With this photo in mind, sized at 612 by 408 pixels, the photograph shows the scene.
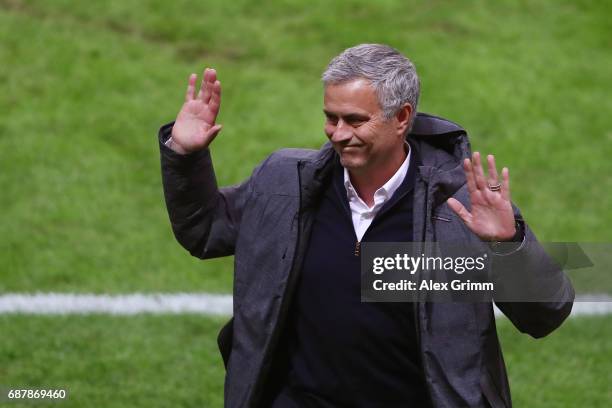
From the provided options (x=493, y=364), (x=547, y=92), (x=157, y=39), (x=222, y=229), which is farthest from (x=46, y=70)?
(x=493, y=364)

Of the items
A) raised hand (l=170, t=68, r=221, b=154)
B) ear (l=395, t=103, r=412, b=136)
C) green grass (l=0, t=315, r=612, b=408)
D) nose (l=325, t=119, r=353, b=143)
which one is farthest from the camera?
green grass (l=0, t=315, r=612, b=408)

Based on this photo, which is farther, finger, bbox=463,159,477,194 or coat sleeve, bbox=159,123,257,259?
coat sleeve, bbox=159,123,257,259

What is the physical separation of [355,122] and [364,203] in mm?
316

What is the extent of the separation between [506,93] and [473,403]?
701 cm

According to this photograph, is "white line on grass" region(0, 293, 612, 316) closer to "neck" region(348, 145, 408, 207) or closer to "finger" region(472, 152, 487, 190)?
"neck" region(348, 145, 408, 207)

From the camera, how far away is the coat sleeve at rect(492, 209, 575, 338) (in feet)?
13.7

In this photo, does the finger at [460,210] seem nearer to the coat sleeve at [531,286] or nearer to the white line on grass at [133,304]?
the coat sleeve at [531,286]

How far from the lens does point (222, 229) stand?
15.7 ft

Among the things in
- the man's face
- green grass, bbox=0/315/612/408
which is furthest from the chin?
green grass, bbox=0/315/612/408

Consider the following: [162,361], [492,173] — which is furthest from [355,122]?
[162,361]

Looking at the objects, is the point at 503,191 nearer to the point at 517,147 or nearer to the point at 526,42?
the point at 517,147

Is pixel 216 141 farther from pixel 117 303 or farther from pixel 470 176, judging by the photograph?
pixel 470 176

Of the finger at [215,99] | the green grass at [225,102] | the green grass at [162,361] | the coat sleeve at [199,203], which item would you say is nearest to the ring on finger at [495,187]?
the coat sleeve at [199,203]

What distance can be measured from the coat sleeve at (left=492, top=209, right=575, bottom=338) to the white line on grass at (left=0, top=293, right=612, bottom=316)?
3.86 metres
